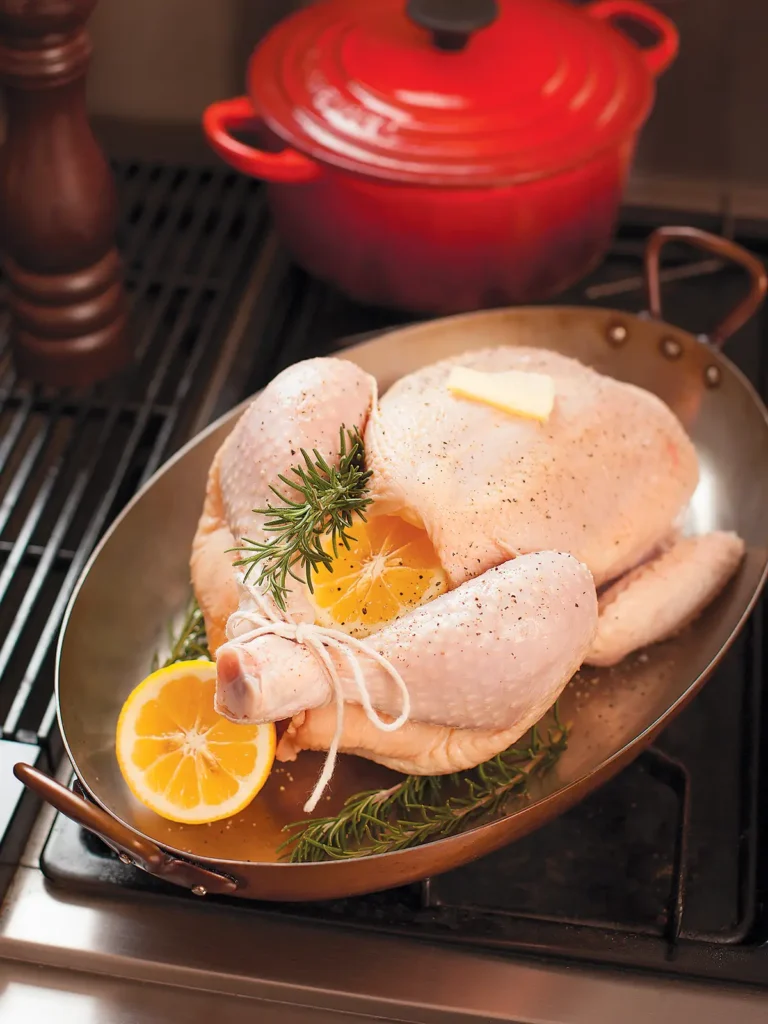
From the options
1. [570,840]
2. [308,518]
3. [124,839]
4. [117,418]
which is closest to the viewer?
[124,839]

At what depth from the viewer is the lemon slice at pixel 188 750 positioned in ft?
3.05

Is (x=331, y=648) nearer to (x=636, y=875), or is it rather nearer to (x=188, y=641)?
(x=188, y=641)

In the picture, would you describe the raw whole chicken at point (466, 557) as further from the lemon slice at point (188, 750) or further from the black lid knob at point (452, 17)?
the black lid knob at point (452, 17)

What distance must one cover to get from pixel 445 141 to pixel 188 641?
0.63 m

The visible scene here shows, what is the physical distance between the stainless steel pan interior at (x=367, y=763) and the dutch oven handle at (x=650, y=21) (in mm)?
272

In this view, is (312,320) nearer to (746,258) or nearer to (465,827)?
(746,258)

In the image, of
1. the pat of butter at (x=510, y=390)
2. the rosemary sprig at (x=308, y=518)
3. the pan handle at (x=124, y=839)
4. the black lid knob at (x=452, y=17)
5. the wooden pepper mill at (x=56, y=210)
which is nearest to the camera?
the pan handle at (x=124, y=839)

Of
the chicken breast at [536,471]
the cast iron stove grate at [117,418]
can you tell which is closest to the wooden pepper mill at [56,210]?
the cast iron stove grate at [117,418]

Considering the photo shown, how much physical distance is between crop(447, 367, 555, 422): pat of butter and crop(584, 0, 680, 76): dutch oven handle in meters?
0.54

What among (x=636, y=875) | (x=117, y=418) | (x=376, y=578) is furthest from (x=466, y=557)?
(x=117, y=418)

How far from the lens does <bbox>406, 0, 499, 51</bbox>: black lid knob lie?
4.31 feet

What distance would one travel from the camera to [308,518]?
3.11 ft

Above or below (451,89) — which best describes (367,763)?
below

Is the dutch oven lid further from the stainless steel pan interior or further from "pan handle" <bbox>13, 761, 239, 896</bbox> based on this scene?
"pan handle" <bbox>13, 761, 239, 896</bbox>
